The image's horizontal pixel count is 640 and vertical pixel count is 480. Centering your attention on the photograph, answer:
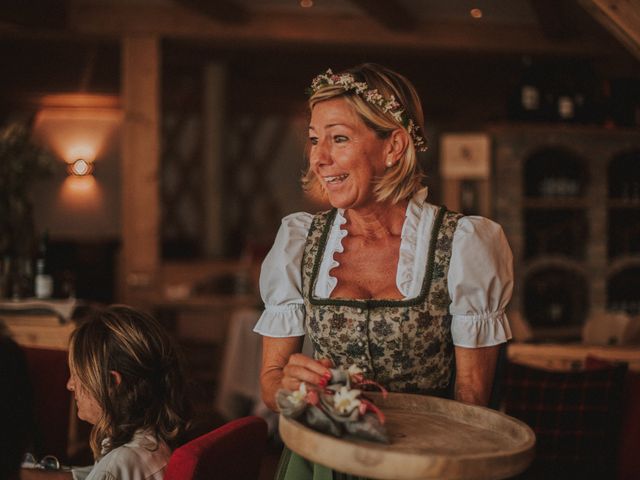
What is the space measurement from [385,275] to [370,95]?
33 centimetres

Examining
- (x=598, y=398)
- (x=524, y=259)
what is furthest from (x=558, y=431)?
(x=524, y=259)

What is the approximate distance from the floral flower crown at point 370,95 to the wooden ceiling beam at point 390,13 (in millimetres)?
3283

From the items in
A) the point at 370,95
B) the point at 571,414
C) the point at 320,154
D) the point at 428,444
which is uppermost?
the point at 370,95

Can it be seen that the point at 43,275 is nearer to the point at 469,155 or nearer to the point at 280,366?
the point at 280,366

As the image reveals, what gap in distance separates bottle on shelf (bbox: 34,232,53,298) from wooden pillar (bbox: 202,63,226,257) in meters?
3.70

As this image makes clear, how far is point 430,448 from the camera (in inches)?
50.3

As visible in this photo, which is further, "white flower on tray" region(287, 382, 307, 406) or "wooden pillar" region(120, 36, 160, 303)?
"wooden pillar" region(120, 36, 160, 303)

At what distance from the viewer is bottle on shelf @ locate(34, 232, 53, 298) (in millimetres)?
3711

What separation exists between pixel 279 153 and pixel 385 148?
329 inches

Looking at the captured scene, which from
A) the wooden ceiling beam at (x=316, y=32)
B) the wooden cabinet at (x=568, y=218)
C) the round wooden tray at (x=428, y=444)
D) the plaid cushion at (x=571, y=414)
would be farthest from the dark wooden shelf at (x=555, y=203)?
the round wooden tray at (x=428, y=444)

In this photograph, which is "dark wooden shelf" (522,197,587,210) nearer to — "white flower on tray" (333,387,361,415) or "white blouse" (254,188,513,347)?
"white blouse" (254,188,513,347)

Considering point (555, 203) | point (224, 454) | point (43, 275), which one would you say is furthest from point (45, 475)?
point (555, 203)

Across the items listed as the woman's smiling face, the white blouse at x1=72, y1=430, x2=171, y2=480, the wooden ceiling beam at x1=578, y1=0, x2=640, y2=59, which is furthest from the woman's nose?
the wooden ceiling beam at x1=578, y1=0, x2=640, y2=59

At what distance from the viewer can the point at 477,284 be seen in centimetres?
155
